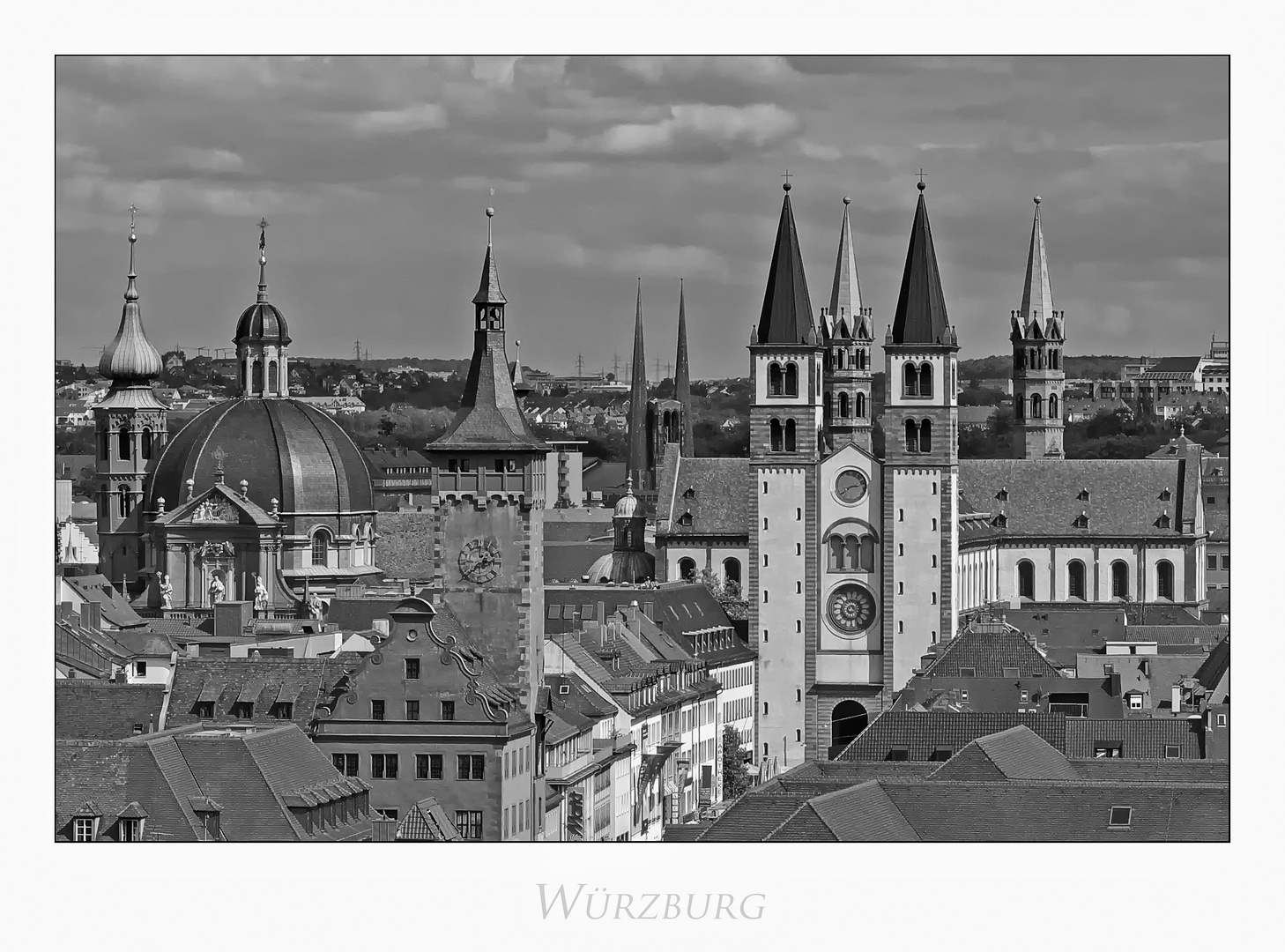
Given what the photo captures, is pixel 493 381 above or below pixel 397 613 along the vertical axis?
above

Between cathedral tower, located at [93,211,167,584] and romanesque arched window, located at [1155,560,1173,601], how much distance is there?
49337 mm

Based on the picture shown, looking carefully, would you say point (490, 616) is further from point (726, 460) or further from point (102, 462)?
point (726, 460)

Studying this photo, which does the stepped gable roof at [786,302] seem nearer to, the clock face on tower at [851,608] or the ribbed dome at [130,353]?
the clock face on tower at [851,608]

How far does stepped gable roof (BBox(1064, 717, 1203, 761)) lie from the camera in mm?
80875

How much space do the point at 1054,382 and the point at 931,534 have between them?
47427mm

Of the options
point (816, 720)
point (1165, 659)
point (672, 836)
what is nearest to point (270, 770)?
point (672, 836)

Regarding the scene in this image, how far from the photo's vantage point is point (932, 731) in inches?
3270

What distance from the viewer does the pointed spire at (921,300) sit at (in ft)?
478

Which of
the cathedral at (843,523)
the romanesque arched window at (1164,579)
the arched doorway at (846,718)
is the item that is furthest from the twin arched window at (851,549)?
the romanesque arched window at (1164,579)

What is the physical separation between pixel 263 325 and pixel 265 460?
293 inches

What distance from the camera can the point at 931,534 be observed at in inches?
5787

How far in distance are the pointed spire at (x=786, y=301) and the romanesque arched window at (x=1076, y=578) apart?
103 feet

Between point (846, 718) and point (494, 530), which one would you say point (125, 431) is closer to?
point (846, 718)

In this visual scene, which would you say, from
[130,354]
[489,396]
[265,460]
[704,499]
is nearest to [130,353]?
[130,354]
